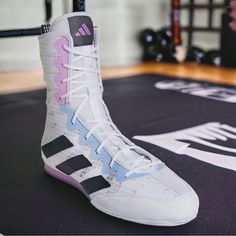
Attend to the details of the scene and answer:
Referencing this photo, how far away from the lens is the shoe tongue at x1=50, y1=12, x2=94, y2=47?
0.71m

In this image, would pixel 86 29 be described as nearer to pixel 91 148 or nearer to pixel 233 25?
pixel 91 148

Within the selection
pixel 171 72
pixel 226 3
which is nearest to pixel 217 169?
pixel 171 72

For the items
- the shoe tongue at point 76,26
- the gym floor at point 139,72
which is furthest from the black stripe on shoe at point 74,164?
the gym floor at point 139,72

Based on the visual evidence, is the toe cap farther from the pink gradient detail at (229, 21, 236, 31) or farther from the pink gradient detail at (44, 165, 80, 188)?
the pink gradient detail at (229, 21, 236, 31)

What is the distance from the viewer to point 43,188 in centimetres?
79

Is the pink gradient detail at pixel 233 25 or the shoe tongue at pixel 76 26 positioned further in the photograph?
the pink gradient detail at pixel 233 25

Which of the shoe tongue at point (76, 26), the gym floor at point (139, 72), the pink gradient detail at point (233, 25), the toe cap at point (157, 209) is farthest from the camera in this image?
the pink gradient detail at point (233, 25)

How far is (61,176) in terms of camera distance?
0.79 meters

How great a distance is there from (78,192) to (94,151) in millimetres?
103

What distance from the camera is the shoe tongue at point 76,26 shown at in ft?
2.33

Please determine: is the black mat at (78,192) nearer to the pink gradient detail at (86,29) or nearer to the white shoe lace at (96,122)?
the white shoe lace at (96,122)

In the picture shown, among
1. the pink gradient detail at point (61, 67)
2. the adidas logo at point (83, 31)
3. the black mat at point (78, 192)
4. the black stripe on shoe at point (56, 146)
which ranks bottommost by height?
the black mat at point (78, 192)

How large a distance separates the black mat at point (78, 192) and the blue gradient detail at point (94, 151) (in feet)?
0.26

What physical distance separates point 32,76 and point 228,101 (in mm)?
1309
